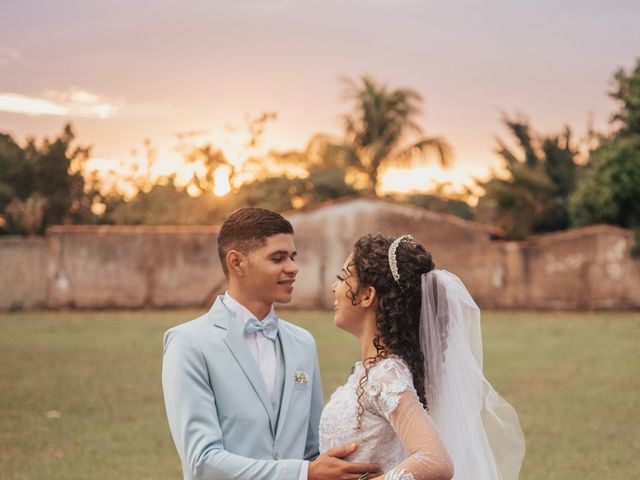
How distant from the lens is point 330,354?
18.1 metres

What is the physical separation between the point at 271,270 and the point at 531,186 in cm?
3700

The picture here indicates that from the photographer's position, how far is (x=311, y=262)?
3250cm

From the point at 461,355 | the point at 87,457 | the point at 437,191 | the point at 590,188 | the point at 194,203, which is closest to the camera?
the point at 461,355

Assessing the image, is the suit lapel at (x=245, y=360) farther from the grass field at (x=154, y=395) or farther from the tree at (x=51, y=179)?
the tree at (x=51, y=179)

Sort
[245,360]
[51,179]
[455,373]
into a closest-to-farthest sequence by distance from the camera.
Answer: [245,360] < [455,373] < [51,179]

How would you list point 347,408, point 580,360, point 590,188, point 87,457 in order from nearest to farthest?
point 347,408 < point 87,457 < point 580,360 < point 590,188

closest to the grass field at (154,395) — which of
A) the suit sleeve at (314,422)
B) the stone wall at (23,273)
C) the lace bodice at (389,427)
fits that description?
the suit sleeve at (314,422)

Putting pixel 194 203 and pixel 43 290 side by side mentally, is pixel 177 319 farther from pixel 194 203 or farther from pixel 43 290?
pixel 194 203

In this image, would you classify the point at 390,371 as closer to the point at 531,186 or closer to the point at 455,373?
the point at 455,373

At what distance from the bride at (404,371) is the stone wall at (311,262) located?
92.3 feet

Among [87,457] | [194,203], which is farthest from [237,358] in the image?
[194,203]

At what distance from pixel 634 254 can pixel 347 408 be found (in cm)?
2965

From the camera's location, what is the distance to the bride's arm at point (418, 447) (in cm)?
304

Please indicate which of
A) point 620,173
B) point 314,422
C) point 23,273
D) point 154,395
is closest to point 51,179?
point 23,273
